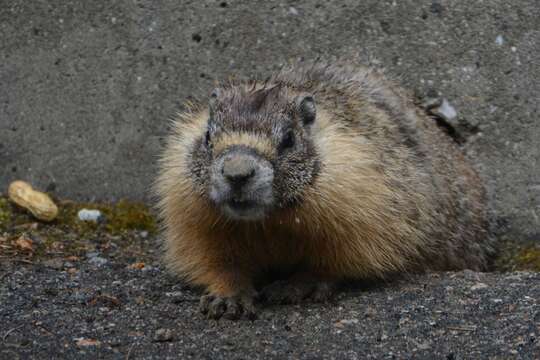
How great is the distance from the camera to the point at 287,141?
15.2 feet

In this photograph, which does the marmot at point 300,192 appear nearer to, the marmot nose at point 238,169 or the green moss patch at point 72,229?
the marmot nose at point 238,169

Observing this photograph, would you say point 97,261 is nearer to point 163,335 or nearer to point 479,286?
point 163,335

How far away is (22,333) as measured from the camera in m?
4.32

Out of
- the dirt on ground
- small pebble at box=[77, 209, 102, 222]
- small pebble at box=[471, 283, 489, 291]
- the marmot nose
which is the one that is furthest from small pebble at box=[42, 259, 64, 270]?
small pebble at box=[471, 283, 489, 291]

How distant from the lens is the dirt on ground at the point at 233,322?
13.6ft

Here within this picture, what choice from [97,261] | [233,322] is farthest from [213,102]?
[97,261]

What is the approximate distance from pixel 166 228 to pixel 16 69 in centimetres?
213

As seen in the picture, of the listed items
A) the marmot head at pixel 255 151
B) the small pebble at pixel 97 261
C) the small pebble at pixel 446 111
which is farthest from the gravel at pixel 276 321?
the small pebble at pixel 446 111

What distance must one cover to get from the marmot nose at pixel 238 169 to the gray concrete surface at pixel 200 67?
2428mm

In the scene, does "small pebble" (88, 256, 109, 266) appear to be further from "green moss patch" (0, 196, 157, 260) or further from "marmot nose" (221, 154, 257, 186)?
"marmot nose" (221, 154, 257, 186)

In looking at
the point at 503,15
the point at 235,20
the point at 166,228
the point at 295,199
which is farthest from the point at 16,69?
the point at 503,15

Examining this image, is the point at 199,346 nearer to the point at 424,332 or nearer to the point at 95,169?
the point at 424,332

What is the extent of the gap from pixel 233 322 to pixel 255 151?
0.93m

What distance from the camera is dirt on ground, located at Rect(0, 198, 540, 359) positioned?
414 centimetres
